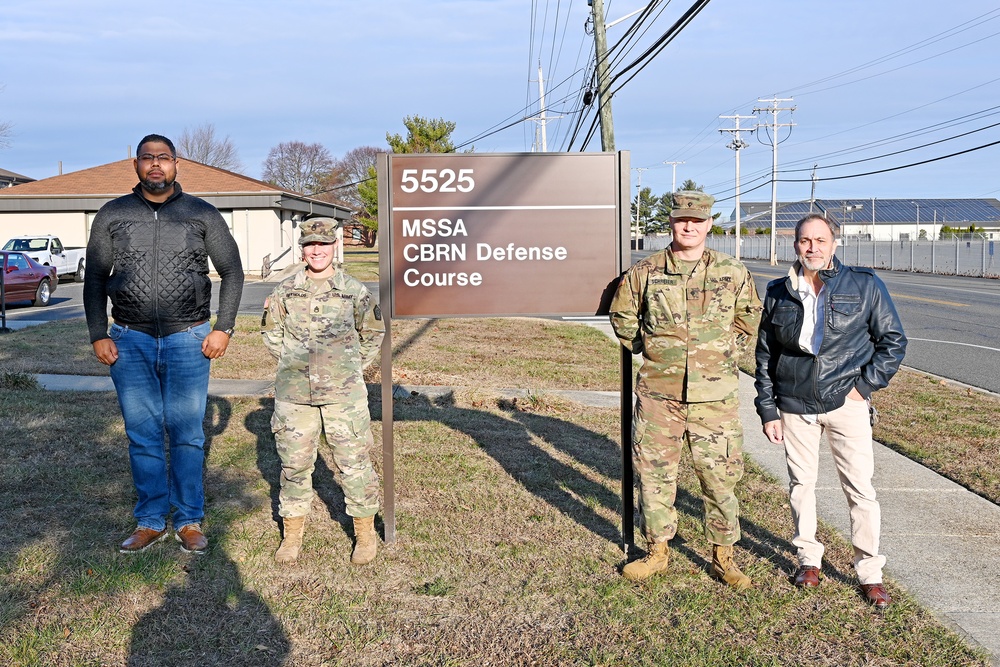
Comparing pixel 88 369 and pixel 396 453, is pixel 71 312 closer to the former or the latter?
pixel 88 369

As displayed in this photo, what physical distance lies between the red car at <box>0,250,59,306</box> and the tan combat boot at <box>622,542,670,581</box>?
18292mm

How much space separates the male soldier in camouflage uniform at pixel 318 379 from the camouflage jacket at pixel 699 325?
1434 mm

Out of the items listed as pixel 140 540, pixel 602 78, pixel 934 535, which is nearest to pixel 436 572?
pixel 140 540

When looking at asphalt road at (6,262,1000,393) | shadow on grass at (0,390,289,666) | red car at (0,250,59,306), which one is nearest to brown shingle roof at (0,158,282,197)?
asphalt road at (6,262,1000,393)

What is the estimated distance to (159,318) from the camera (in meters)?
4.51

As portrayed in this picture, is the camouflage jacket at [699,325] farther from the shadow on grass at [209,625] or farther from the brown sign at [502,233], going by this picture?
the shadow on grass at [209,625]

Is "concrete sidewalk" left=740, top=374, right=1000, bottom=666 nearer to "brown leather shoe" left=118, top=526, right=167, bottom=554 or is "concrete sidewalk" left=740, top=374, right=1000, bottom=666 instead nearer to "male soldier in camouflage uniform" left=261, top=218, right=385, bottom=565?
"male soldier in camouflage uniform" left=261, top=218, right=385, bottom=565

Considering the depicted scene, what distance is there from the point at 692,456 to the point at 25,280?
19235 millimetres

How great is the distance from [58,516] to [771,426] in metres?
3.87

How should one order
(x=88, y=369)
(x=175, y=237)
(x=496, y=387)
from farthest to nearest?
(x=88, y=369) < (x=496, y=387) < (x=175, y=237)

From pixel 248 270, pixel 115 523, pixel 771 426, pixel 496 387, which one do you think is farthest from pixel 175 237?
pixel 248 270

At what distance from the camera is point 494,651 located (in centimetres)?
359

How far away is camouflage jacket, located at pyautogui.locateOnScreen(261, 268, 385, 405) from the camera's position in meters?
4.44

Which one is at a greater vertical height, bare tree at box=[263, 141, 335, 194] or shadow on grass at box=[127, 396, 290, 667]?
bare tree at box=[263, 141, 335, 194]
